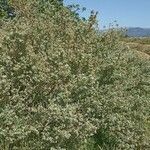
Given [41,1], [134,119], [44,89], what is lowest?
[134,119]

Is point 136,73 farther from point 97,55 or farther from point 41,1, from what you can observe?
point 41,1

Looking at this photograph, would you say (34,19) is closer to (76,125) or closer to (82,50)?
(82,50)

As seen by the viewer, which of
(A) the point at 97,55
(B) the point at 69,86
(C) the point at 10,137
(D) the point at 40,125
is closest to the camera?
(C) the point at 10,137

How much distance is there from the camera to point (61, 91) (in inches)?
384

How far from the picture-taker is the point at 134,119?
1201cm

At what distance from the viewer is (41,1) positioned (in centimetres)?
2238

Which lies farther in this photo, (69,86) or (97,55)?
(97,55)

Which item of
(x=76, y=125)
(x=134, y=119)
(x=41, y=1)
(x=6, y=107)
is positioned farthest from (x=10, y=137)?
(x=41, y=1)

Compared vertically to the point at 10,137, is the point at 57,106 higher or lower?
higher

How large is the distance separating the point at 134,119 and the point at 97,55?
6.95ft

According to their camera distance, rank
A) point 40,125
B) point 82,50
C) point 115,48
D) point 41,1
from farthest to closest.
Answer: point 41,1 → point 115,48 → point 82,50 → point 40,125

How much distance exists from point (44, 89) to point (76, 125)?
1.37 meters

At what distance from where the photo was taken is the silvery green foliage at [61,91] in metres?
8.73

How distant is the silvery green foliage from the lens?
873cm
